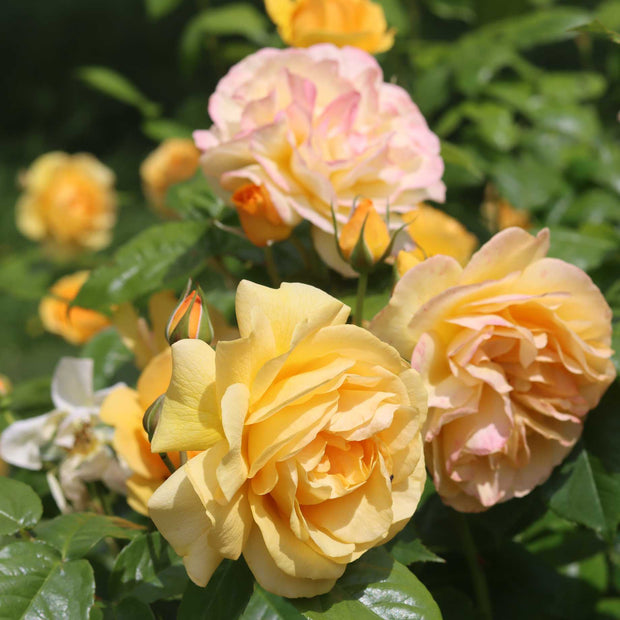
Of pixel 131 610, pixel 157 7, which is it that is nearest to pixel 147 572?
pixel 131 610

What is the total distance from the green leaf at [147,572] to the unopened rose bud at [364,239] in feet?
0.99

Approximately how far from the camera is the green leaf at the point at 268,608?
610 millimetres

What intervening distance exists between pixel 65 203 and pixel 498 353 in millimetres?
1763

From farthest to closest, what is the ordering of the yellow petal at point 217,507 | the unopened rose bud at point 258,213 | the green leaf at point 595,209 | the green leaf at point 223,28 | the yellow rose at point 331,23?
the green leaf at point 223,28, the green leaf at point 595,209, the yellow rose at point 331,23, the unopened rose bud at point 258,213, the yellow petal at point 217,507

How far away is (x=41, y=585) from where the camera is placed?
0.63 m

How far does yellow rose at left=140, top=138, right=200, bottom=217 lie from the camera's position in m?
1.68

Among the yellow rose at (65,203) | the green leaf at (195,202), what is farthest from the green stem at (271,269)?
the yellow rose at (65,203)

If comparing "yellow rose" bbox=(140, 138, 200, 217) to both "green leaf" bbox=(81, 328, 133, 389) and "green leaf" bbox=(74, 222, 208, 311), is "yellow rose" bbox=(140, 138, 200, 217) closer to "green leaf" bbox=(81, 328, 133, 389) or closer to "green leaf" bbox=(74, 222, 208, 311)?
"green leaf" bbox=(81, 328, 133, 389)

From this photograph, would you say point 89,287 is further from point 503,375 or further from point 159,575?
point 503,375

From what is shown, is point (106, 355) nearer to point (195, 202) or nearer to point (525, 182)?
point (195, 202)

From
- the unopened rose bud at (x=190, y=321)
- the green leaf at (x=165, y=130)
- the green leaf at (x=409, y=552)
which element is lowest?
the green leaf at (x=165, y=130)

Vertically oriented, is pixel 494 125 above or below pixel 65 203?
above

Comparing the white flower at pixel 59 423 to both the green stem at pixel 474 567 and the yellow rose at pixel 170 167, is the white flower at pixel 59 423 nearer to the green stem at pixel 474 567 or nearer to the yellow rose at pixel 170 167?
the green stem at pixel 474 567

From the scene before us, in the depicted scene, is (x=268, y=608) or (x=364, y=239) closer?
(x=268, y=608)
